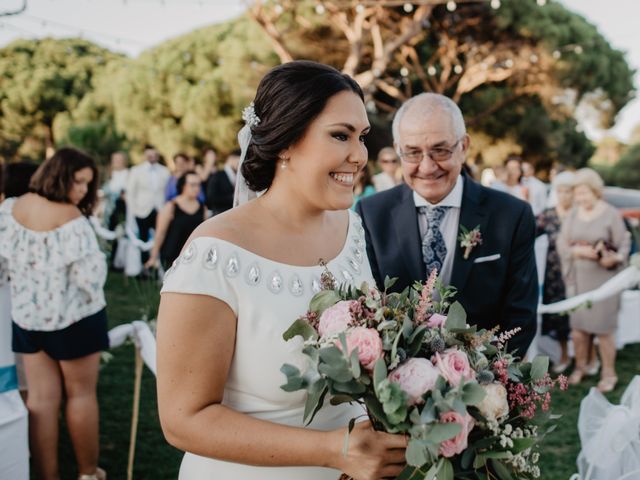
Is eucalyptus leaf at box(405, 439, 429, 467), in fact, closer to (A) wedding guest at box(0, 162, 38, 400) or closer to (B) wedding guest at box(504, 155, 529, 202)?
(A) wedding guest at box(0, 162, 38, 400)

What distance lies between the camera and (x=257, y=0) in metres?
15.8

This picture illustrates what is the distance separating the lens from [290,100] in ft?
6.28

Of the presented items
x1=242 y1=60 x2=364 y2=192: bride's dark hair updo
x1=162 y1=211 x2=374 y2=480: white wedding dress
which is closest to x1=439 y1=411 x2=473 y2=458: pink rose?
x1=162 y1=211 x2=374 y2=480: white wedding dress

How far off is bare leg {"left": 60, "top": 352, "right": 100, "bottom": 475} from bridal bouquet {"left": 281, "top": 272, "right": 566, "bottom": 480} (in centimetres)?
286

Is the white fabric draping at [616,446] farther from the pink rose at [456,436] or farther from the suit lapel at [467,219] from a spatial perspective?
the pink rose at [456,436]

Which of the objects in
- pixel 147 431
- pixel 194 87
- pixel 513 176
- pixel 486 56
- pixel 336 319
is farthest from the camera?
pixel 194 87

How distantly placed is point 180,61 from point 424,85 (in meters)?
10.1

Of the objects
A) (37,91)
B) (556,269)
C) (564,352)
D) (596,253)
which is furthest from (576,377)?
(37,91)

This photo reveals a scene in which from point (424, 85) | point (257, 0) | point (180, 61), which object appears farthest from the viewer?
point (180, 61)

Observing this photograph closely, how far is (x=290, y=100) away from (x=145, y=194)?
31.7 ft

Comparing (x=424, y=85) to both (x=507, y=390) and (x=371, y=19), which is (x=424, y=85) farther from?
(x=507, y=390)

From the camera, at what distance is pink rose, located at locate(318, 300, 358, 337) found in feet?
5.12

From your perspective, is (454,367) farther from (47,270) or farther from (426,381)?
(47,270)

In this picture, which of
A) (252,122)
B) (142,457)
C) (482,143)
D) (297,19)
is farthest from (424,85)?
(252,122)
